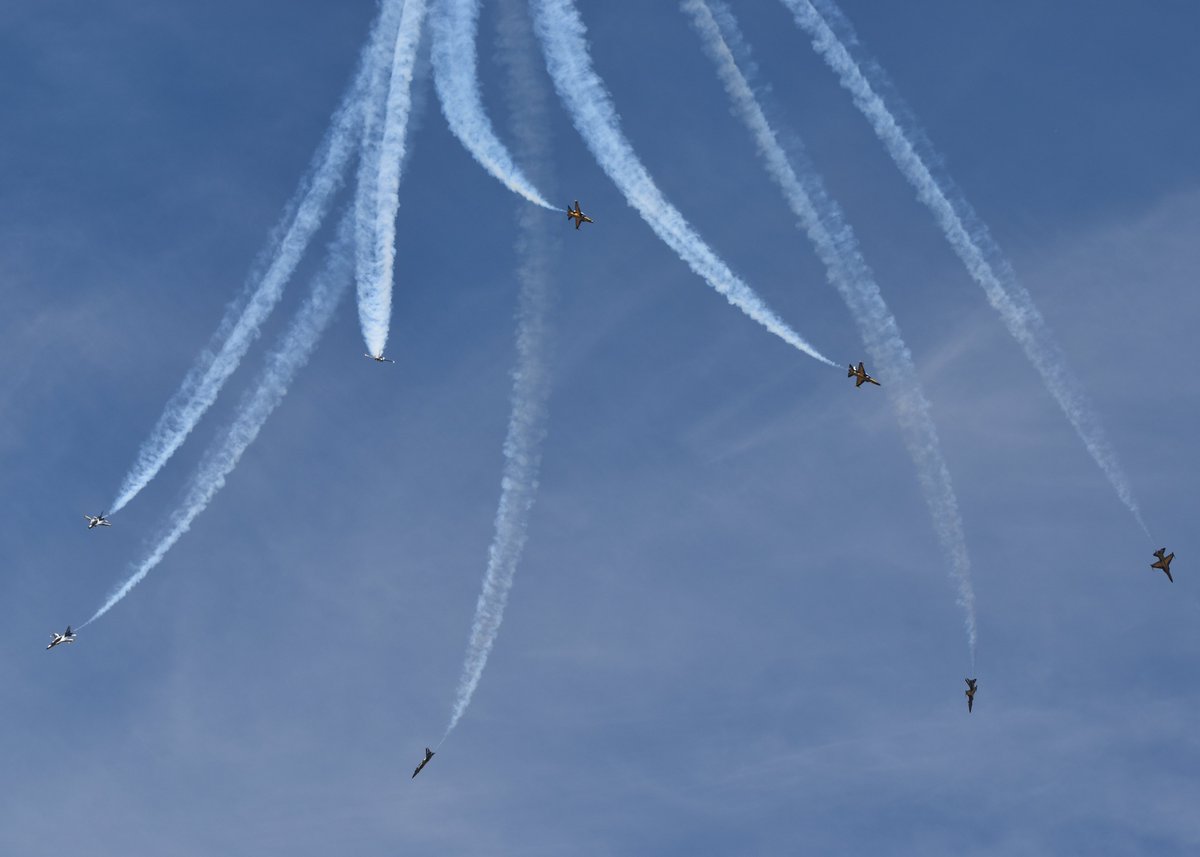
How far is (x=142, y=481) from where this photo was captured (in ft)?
175

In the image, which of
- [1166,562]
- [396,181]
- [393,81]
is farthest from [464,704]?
[1166,562]

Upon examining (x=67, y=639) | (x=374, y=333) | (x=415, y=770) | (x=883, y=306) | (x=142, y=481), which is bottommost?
(x=415, y=770)

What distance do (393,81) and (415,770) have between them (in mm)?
35663

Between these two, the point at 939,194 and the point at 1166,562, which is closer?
the point at 939,194

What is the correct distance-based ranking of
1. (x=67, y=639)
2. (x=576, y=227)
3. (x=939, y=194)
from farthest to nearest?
1. (x=67, y=639)
2. (x=576, y=227)
3. (x=939, y=194)

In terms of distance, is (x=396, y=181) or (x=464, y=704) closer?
(x=396, y=181)

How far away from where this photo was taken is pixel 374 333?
50.4 meters

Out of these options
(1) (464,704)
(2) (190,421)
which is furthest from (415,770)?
(2) (190,421)

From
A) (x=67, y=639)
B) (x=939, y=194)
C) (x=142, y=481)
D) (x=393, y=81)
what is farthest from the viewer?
(x=67, y=639)

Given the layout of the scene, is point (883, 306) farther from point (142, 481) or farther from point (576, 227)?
point (142, 481)

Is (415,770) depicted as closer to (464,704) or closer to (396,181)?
(464,704)

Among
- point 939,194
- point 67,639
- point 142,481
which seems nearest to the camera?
point 939,194

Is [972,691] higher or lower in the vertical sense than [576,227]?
lower

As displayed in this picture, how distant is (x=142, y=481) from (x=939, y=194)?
3593 centimetres
